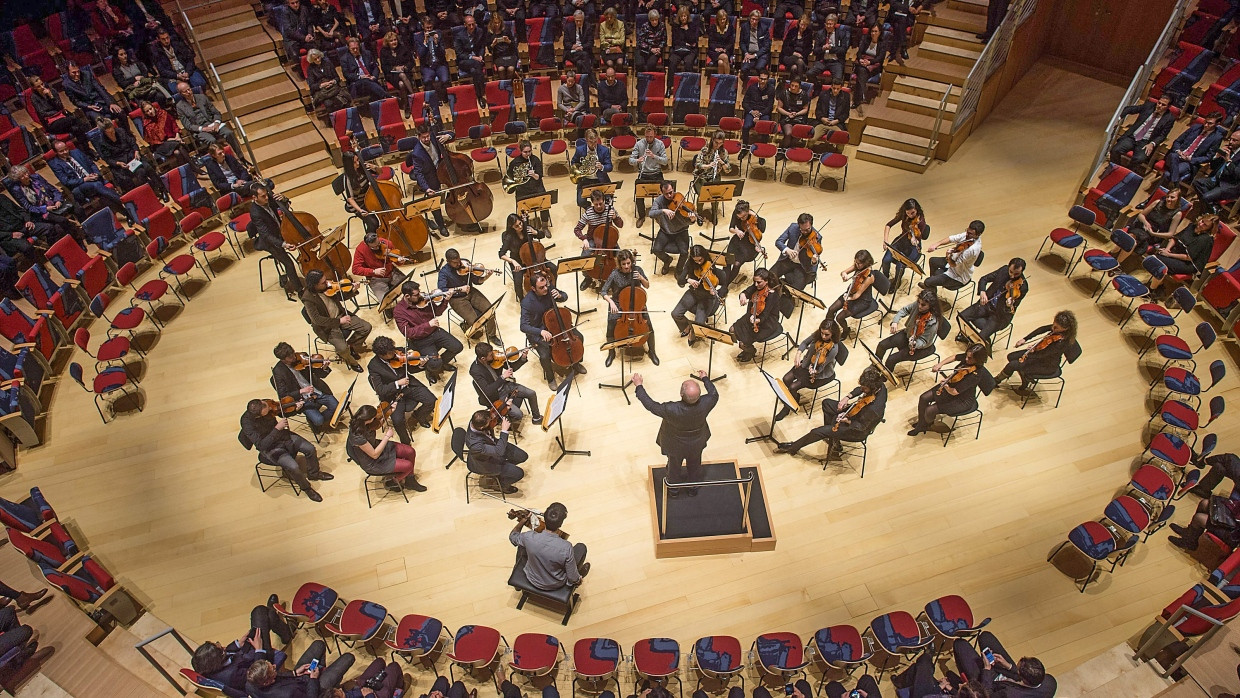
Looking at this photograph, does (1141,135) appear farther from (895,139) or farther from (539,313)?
(539,313)

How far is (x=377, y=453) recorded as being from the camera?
7281mm

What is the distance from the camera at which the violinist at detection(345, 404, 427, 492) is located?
7160 mm

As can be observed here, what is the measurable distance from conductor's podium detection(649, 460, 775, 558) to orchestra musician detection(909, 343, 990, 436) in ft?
6.45

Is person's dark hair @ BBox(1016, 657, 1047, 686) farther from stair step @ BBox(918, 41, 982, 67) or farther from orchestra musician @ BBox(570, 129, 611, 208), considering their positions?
stair step @ BBox(918, 41, 982, 67)

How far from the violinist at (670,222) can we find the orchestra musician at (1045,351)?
400cm

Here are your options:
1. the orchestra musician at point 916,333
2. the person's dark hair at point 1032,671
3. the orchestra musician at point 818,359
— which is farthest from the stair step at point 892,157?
the person's dark hair at point 1032,671

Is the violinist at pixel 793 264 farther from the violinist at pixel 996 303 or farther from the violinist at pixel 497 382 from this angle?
the violinist at pixel 497 382

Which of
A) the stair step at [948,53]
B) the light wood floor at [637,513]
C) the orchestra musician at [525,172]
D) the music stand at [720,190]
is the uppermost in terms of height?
the stair step at [948,53]

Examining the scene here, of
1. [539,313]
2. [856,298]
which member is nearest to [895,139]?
[856,298]

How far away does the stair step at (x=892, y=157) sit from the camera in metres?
12.2

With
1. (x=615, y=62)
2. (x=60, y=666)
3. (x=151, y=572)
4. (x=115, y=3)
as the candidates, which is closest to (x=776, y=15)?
(x=615, y=62)

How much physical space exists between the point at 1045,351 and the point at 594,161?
638 cm

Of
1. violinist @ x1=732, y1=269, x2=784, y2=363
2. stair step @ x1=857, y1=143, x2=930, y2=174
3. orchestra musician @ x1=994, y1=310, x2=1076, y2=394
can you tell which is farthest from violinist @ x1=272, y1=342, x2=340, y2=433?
stair step @ x1=857, y1=143, x2=930, y2=174

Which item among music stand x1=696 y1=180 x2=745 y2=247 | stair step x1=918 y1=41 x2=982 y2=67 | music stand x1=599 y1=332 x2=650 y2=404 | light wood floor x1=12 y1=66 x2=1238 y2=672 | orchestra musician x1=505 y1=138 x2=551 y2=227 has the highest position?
stair step x1=918 y1=41 x2=982 y2=67
